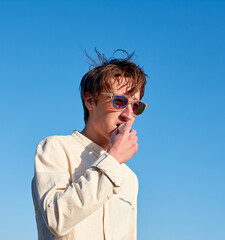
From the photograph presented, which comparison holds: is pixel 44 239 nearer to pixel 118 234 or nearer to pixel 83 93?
pixel 118 234

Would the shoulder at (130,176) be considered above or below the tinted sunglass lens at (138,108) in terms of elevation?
below

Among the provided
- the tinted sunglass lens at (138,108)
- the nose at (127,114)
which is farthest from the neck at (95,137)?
the tinted sunglass lens at (138,108)

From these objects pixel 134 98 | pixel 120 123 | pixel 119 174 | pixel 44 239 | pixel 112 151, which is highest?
pixel 134 98

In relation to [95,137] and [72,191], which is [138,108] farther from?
[72,191]

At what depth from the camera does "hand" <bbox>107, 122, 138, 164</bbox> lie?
3.83 metres

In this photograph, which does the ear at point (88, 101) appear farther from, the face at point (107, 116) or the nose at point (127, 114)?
the nose at point (127, 114)

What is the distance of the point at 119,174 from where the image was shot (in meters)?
3.64

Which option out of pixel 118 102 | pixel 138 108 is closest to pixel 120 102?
pixel 118 102

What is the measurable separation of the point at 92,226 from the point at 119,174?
2.32ft

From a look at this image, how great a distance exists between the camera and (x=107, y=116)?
174 inches

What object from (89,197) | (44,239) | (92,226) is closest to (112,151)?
(89,197)

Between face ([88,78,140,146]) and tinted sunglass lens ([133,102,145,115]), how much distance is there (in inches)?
2.4

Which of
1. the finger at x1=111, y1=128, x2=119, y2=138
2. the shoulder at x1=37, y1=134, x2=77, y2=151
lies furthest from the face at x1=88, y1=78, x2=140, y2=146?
the shoulder at x1=37, y1=134, x2=77, y2=151

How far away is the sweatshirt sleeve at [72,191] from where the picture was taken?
3.45 metres
